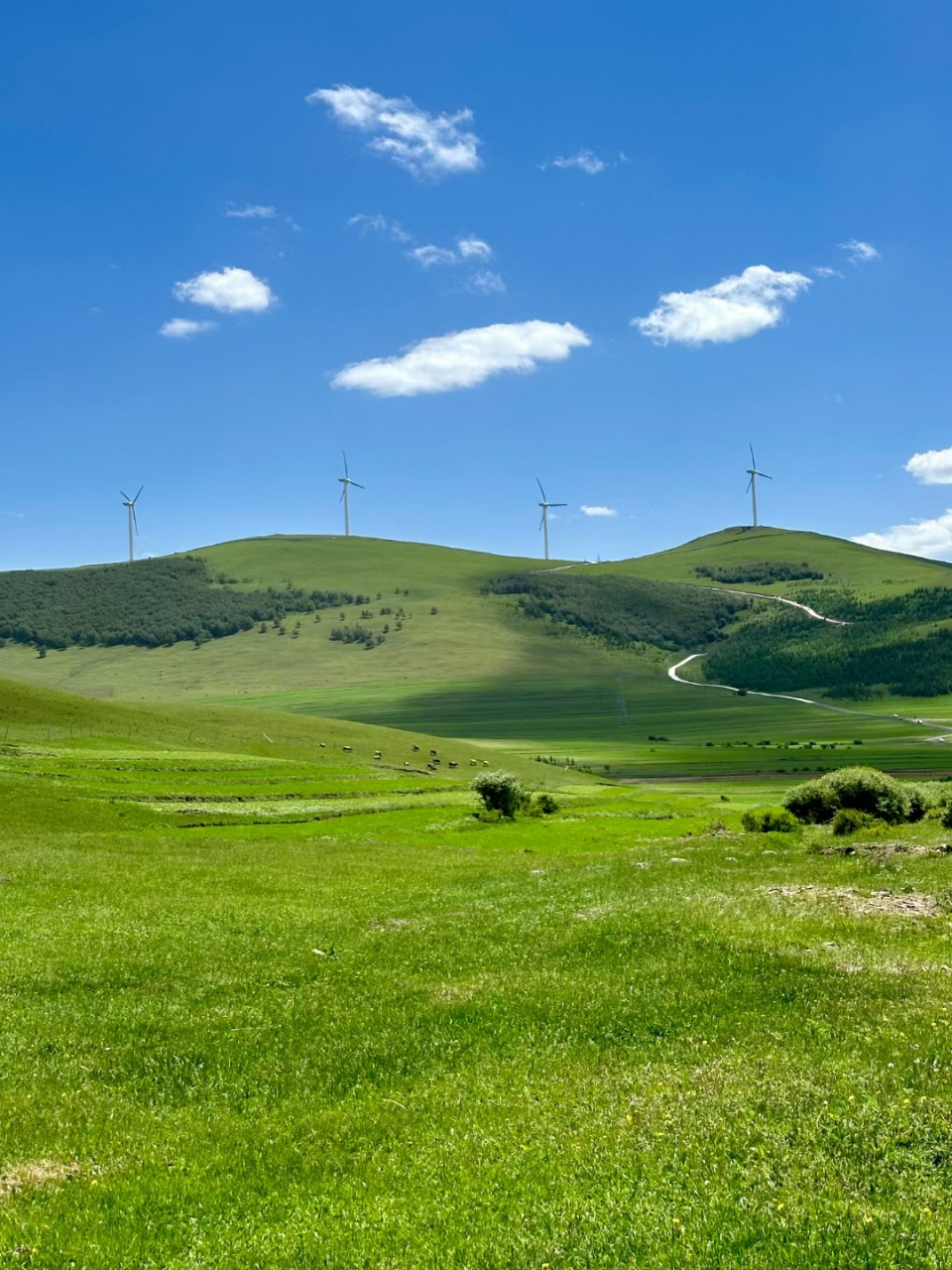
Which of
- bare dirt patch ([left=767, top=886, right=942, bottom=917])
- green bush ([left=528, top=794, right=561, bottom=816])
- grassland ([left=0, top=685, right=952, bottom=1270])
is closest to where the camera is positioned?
grassland ([left=0, top=685, right=952, bottom=1270])

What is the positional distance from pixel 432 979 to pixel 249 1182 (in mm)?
10266

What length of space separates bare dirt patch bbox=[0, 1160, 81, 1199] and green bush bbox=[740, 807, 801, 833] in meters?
50.9

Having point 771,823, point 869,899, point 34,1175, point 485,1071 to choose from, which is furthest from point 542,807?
point 34,1175

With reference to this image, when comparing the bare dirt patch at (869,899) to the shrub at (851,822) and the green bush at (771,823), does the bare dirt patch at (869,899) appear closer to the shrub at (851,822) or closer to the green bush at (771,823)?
the shrub at (851,822)

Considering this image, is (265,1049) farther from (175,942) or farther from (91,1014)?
(175,942)

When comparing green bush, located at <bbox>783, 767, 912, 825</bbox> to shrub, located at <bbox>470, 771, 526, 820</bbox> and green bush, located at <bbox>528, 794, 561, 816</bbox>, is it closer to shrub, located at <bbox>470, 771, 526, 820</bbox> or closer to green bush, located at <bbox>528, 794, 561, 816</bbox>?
shrub, located at <bbox>470, 771, 526, 820</bbox>

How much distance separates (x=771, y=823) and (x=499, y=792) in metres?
30.5

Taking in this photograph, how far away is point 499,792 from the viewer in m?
87.4

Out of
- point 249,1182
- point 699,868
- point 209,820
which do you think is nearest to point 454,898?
→ point 699,868

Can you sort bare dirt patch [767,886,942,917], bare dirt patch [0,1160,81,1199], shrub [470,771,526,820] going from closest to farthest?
1. bare dirt patch [0,1160,81,1199]
2. bare dirt patch [767,886,942,917]
3. shrub [470,771,526,820]

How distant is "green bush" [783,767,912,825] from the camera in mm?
62031

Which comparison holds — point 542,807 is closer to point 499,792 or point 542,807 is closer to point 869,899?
point 499,792

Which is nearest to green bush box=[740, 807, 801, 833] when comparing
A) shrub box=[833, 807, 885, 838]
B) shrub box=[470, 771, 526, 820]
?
shrub box=[833, 807, 885, 838]

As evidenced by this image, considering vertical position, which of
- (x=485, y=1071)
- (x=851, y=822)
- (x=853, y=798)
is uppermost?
(x=485, y=1071)
